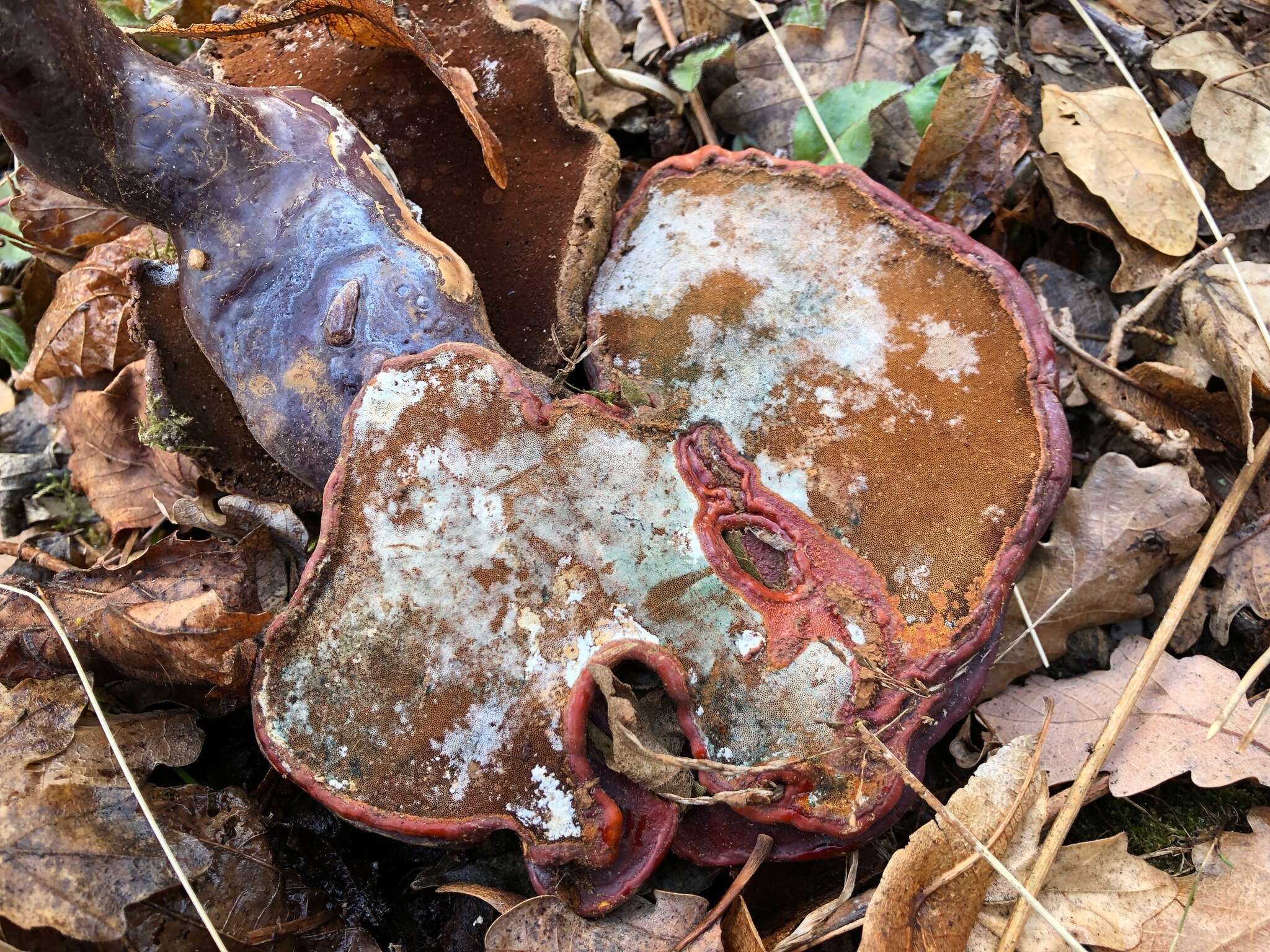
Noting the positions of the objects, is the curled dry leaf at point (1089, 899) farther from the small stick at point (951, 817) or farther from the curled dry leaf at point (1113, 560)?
the curled dry leaf at point (1113, 560)

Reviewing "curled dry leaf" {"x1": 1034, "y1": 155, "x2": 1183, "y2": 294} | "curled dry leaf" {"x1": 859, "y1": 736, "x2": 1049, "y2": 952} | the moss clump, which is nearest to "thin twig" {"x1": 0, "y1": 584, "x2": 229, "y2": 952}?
"curled dry leaf" {"x1": 859, "y1": 736, "x2": 1049, "y2": 952}

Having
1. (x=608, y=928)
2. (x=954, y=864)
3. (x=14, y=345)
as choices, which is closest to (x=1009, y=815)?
(x=954, y=864)

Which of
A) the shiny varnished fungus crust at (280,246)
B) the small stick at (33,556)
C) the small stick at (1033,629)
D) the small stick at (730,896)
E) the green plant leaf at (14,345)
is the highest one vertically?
the shiny varnished fungus crust at (280,246)

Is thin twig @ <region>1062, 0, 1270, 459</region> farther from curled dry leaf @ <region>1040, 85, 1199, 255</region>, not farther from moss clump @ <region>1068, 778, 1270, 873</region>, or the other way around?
moss clump @ <region>1068, 778, 1270, 873</region>

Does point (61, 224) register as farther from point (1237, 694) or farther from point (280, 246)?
point (1237, 694)

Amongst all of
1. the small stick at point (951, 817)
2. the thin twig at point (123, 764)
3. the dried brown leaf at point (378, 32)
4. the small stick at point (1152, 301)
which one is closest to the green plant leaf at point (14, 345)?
the thin twig at point (123, 764)

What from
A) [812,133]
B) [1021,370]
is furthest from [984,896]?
[812,133]

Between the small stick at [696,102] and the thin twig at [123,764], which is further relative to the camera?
the small stick at [696,102]
